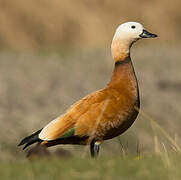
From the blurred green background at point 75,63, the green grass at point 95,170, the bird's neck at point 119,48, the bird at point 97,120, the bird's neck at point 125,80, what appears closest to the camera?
the green grass at point 95,170

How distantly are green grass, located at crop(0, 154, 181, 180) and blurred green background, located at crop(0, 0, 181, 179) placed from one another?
17.3ft

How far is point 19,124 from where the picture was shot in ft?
43.0

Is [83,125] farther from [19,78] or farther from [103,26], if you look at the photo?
[103,26]

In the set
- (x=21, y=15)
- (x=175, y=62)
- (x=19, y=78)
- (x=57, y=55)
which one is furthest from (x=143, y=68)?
(x=21, y=15)

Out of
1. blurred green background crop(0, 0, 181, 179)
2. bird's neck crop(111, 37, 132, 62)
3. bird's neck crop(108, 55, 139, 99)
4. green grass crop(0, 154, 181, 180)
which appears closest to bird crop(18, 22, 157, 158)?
bird's neck crop(108, 55, 139, 99)

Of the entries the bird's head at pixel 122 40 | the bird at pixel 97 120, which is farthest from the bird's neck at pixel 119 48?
the bird at pixel 97 120

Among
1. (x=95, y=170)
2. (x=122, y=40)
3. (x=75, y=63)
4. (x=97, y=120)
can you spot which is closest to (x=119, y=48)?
(x=122, y=40)

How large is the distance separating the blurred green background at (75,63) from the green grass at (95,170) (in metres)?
5.26

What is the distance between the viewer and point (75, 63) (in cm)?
1549

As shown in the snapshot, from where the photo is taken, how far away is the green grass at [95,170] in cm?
419

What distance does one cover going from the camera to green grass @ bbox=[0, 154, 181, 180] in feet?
13.7

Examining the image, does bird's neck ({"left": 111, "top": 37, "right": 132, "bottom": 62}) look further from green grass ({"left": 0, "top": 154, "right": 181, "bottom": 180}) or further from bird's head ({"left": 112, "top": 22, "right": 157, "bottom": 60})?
green grass ({"left": 0, "top": 154, "right": 181, "bottom": 180})

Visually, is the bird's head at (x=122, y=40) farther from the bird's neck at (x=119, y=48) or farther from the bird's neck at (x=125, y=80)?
the bird's neck at (x=125, y=80)

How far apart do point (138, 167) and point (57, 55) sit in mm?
11738
